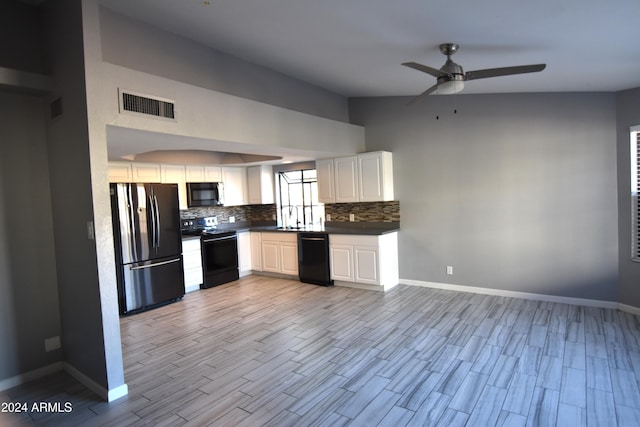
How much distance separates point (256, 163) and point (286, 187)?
3.04ft

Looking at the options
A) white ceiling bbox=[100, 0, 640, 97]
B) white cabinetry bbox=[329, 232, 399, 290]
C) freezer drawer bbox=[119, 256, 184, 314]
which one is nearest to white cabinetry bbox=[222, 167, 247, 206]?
freezer drawer bbox=[119, 256, 184, 314]

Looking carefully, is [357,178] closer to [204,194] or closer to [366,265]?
[366,265]

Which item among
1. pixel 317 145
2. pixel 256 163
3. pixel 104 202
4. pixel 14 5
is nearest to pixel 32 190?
pixel 104 202

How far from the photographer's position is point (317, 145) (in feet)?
16.5

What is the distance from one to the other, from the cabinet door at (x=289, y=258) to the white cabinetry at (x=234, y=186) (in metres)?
1.37

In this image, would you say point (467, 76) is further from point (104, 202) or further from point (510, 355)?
point (104, 202)

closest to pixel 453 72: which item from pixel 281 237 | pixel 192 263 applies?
pixel 281 237

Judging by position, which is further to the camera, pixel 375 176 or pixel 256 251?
pixel 256 251

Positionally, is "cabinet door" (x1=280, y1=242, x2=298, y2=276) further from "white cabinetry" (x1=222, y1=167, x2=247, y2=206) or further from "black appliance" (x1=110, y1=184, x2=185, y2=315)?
"black appliance" (x1=110, y1=184, x2=185, y2=315)

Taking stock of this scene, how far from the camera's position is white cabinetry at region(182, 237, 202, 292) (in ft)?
18.1

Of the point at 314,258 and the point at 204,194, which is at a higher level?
the point at 204,194

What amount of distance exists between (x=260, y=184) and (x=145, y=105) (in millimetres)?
3931

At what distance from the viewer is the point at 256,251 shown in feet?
21.7

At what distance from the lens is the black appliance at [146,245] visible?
4.58 m
